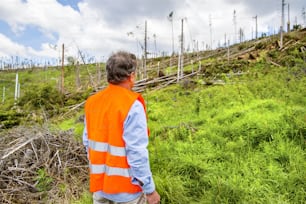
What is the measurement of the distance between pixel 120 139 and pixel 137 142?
12 centimetres

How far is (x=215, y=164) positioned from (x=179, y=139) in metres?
1.35

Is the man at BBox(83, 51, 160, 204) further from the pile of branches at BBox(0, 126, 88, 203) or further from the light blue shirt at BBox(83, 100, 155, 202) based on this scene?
the pile of branches at BBox(0, 126, 88, 203)

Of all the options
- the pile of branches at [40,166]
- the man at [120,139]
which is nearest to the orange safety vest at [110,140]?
the man at [120,139]

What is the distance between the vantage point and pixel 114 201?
2.08 meters

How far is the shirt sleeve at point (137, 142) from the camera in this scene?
187 cm

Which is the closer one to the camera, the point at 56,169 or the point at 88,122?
the point at 88,122

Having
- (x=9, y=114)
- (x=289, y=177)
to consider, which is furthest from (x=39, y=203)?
(x=9, y=114)

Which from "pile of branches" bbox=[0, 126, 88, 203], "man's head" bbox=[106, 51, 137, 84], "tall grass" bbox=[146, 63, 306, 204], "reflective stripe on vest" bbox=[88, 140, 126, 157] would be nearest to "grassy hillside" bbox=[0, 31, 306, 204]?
"tall grass" bbox=[146, 63, 306, 204]

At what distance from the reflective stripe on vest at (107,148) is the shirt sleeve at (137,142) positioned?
0.05 meters

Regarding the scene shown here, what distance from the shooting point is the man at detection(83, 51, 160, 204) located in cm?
188

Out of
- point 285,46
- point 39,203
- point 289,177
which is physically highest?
point 285,46

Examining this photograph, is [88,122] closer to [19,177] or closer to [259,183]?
A: [259,183]

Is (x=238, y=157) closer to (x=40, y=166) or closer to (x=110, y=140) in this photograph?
(x=110, y=140)

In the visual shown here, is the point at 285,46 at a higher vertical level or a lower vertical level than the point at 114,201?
higher
